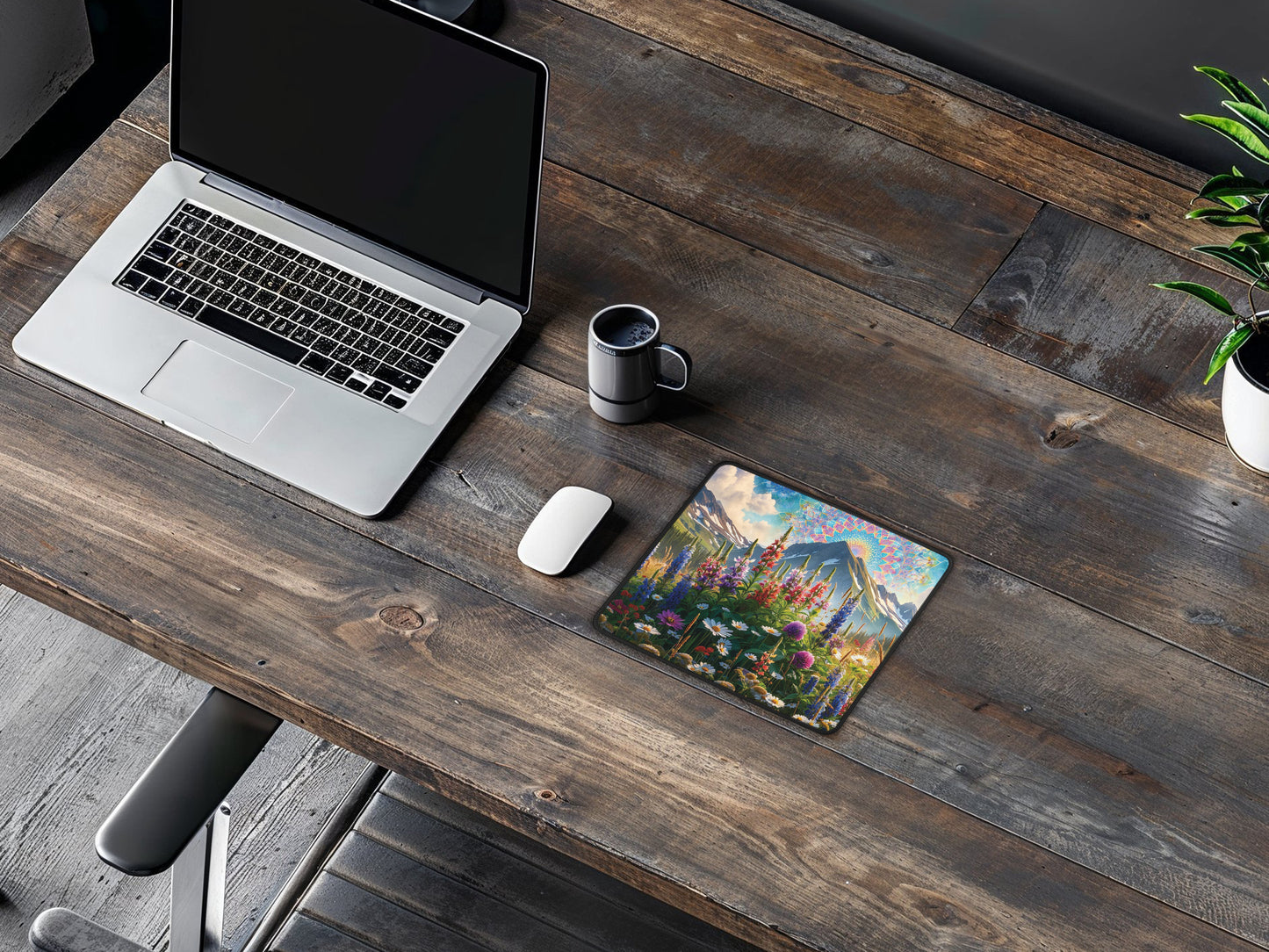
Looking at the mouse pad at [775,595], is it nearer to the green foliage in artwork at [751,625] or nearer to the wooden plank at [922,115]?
the green foliage in artwork at [751,625]

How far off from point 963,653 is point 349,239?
2.32 feet

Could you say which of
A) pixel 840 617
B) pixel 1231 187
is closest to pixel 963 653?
pixel 840 617

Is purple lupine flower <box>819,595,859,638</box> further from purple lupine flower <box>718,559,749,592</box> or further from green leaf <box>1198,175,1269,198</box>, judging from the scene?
green leaf <box>1198,175,1269,198</box>

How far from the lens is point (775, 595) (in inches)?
46.4

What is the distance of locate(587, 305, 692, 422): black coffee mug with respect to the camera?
3.97 ft

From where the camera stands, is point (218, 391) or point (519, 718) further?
point (218, 391)

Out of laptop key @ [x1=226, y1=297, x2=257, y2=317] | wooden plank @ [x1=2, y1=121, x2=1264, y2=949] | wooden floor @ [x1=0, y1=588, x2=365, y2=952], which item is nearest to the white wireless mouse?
wooden plank @ [x1=2, y1=121, x2=1264, y2=949]

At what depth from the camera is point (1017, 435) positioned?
1271 mm

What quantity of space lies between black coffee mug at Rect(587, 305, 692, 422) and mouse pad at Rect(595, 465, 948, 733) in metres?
0.10

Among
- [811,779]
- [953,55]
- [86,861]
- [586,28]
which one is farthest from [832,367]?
[86,861]

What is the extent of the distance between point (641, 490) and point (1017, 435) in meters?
0.36

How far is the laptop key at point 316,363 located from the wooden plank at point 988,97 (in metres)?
0.69

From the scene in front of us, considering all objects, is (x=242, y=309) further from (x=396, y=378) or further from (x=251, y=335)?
(x=396, y=378)

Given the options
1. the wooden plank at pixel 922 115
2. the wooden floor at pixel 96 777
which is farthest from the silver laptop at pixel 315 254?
the wooden floor at pixel 96 777
